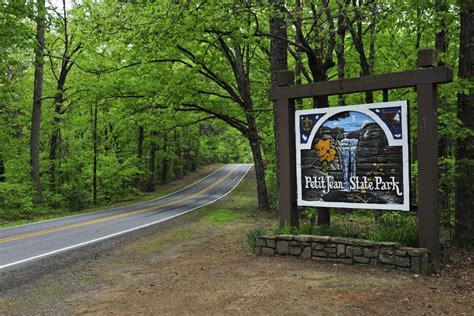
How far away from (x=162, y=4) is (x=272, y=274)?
6974mm

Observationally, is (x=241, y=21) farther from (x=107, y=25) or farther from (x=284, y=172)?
(x=284, y=172)

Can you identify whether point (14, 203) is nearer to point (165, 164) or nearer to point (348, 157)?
point (348, 157)

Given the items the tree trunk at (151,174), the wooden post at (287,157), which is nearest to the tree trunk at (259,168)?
the wooden post at (287,157)

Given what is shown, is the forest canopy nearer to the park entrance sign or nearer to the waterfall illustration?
the park entrance sign

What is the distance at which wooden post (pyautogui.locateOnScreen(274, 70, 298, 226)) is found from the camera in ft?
26.7

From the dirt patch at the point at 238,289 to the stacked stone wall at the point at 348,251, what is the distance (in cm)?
Result: 18

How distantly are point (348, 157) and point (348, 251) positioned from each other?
67.7 inches

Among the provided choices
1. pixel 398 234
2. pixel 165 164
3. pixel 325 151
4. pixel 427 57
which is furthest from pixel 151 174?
pixel 427 57

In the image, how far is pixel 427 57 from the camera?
648cm

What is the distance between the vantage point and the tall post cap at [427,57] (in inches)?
253

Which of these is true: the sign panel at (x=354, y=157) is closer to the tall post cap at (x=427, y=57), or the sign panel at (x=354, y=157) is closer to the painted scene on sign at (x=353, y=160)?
the painted scene on sign at (x=353, y=160)

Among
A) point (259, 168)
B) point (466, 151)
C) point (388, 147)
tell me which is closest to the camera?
point (388, 147)

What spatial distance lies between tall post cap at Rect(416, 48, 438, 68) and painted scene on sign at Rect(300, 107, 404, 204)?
848 millimetres

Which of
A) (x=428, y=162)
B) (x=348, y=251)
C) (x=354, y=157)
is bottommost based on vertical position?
(x=348, y=251)
